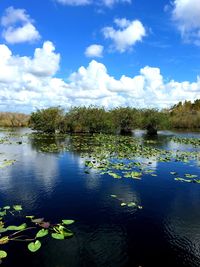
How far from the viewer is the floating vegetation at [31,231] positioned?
24.7 feet

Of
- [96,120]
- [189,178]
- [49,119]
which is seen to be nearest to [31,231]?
[189,178]

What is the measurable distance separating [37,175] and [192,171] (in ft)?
28.0

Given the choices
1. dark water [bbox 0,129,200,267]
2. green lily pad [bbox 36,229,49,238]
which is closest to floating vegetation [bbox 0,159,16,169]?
dark water [bbox 0,129,200,267]

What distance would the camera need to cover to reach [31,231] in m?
8.16

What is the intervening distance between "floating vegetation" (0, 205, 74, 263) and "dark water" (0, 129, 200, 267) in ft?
0.58

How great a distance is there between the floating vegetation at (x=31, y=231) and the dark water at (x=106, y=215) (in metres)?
0.18

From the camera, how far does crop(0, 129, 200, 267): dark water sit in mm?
6980

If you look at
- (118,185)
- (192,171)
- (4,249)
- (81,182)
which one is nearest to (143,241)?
(4,249)

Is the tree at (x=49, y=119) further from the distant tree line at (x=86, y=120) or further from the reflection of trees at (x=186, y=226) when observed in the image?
the reflection of trees at (x=186, y=226)

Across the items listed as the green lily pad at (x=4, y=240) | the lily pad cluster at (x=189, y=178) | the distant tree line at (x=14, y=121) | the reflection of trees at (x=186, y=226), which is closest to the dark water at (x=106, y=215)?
the reflection of trees at (x=186, y=226)

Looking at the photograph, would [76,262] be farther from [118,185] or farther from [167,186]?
[167,186]

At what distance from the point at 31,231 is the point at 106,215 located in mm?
2503

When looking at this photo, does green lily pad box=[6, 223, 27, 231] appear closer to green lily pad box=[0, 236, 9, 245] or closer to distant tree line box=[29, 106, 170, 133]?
green lily pad box=[0, 236, 9, 245]

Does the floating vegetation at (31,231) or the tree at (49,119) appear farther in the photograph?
the tree at (49,119)
